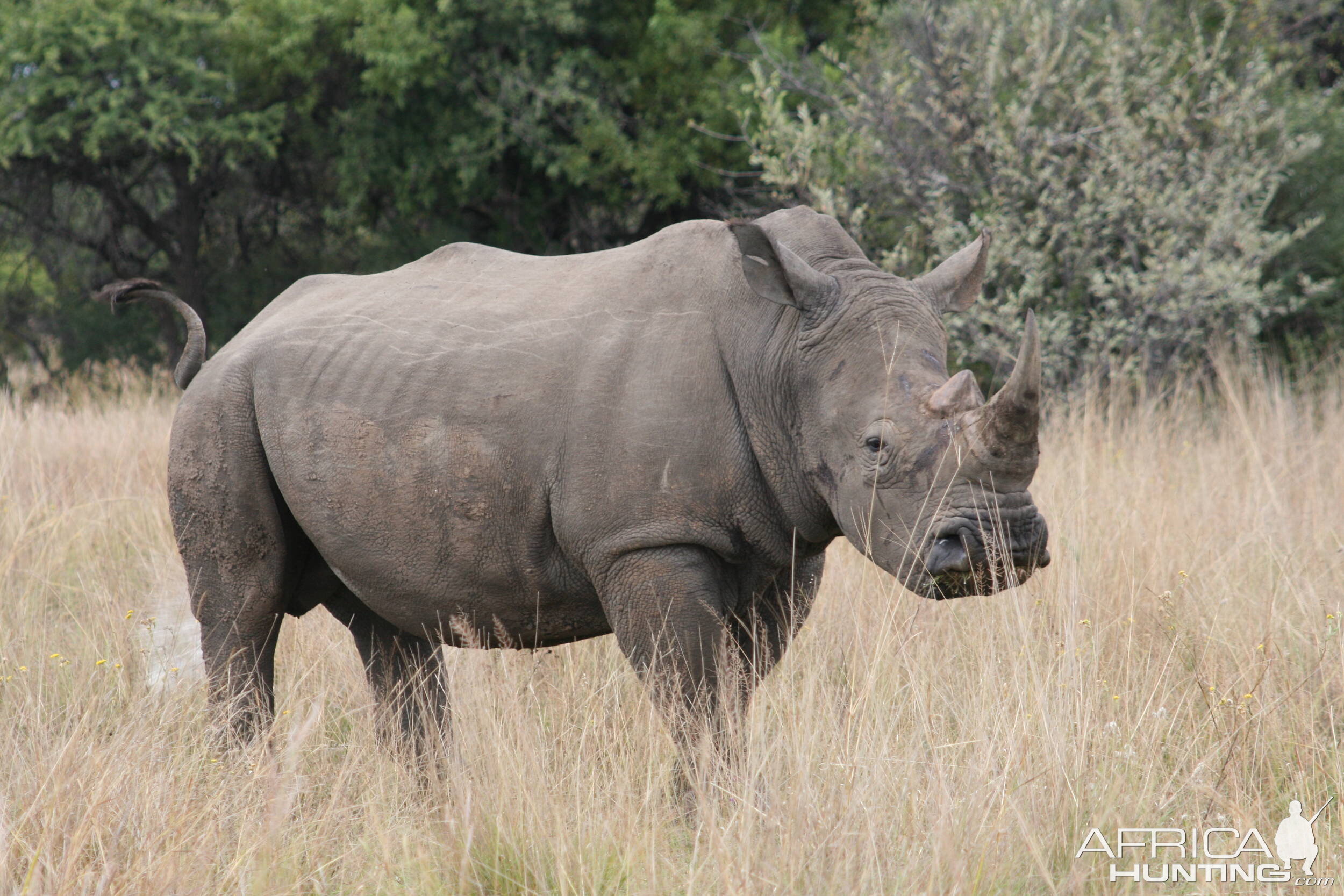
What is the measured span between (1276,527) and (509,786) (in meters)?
4.14

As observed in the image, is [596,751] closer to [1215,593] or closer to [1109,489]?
[1215,593]

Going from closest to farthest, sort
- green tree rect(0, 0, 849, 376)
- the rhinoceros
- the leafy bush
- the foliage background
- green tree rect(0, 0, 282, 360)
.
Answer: the rhinoceros, the leafy bush, the foliage background, green tree rect(0, 0, 282, 360), green tree rect(0, 0, 849, 376)

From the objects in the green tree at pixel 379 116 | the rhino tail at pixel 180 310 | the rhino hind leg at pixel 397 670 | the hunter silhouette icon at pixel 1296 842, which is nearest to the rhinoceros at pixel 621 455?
the rhino hind leg at pixel 397 670

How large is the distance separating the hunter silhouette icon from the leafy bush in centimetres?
611

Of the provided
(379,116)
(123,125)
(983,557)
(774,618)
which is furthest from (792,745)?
(379,116)

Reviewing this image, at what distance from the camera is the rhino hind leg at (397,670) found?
4289 mm

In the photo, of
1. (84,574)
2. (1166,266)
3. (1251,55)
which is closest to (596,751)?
(84,574)

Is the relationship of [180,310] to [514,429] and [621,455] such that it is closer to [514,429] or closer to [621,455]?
[514,429]

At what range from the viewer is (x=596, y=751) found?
148 inches

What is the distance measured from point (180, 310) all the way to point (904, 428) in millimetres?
2547

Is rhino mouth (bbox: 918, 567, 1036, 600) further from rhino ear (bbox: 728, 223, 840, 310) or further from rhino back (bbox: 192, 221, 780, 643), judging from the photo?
rhino ear (bbox: 728, 223, 840, 310)

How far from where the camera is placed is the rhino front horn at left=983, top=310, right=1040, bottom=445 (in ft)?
9.67

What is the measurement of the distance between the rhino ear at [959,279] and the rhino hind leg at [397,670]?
6.42 feet

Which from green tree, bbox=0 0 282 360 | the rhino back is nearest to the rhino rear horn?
the rhino back
